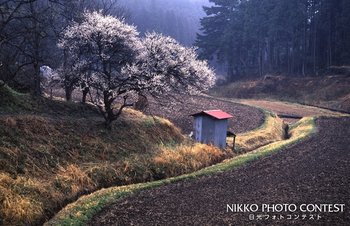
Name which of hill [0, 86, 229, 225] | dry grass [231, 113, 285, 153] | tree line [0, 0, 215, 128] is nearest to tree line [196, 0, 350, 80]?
dry grass [231, 113, 285, 153]

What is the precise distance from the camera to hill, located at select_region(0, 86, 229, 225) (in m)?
14.9

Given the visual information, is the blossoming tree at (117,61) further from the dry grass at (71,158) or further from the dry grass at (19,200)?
the dry grass at (19,200)

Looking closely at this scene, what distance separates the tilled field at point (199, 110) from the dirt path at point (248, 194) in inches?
412

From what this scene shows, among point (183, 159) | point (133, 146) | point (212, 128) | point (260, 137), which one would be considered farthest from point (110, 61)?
point (260, 137)

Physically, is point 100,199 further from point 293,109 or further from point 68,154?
point 293,109

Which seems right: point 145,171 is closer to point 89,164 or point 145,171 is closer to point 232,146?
point 89,164

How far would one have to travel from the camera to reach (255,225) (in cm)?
1324

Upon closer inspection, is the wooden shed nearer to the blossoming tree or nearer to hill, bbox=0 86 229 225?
hill, bbox=0 86 229 225

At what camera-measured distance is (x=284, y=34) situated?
73750mm

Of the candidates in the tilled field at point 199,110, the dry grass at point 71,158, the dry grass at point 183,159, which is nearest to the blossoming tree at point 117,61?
the dry grass at point 71,158

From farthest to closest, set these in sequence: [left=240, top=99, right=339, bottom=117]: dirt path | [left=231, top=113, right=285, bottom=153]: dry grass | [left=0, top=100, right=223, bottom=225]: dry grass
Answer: [left=240, top=99, right=339, bottom=117]: dirt path → [left=231, top=113, right=285, bottom=153]: dry grass → [left=0, top=100, right=223, bottom=225]: dry grass

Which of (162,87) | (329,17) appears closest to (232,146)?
(162,87)

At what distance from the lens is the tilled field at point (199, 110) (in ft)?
114

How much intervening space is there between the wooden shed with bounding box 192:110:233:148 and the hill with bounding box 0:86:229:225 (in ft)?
4.67
